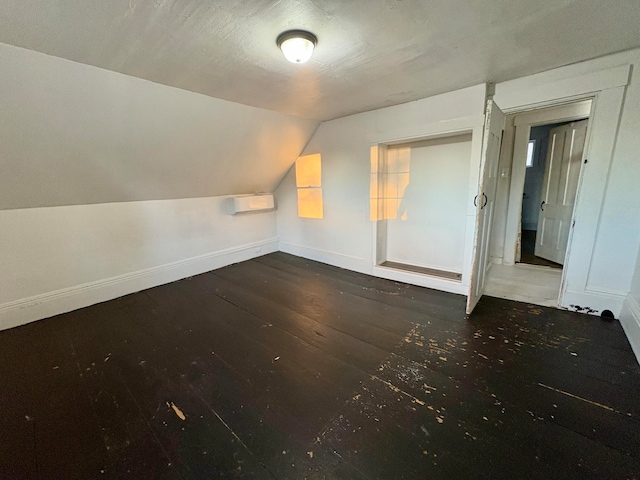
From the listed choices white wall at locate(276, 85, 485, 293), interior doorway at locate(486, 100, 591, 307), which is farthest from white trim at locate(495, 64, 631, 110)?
interior doorway at locate(486, 100, 591, 307)

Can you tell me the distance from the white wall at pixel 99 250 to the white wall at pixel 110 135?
0.20 metres

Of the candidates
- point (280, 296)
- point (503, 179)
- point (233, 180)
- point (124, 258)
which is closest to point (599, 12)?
point (503, 179)

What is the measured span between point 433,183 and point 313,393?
2.87 metres

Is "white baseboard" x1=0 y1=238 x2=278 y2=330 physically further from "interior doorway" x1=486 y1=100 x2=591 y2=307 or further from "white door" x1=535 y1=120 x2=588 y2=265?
"white door" x1=535 y1=120 x2=588 y2=265

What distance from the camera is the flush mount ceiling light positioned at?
1560mm

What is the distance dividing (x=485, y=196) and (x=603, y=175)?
3.02ft

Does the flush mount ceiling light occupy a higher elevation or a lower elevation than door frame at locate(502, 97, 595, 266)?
higher

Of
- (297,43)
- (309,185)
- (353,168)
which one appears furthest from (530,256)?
(297,43)

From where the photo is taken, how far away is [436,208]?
335cm

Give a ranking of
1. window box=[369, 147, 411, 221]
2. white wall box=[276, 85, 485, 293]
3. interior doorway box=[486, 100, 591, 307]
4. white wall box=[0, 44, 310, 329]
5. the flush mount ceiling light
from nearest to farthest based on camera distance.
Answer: the flush mount ceiling light, white wall box=[0, 44, 310, 329], white wall box=[276, 85, 485, 293], interior doorway box=[486, 100, 591, 307], window box=[369, 147, 411, 221]

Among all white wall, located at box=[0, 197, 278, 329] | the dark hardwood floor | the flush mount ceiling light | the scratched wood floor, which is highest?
the flush mount ceiling light

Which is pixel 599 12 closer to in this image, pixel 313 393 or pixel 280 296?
pixel 313 393

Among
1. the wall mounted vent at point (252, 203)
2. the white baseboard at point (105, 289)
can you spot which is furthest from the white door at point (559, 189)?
the white baseboard at point (105, 289)

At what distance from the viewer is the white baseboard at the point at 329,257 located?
3746 mm
